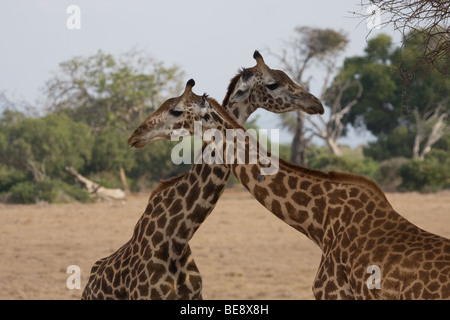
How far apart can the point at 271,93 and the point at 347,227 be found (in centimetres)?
144

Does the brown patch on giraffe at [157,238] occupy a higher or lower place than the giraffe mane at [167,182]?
lower

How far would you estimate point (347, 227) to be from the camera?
16.9 ft

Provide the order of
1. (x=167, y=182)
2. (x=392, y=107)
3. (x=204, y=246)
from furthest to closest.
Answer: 1. (x=392, y=107)
2. (x=204, y=246)
3. (x=167, y=182)

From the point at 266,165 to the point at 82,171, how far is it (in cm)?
3229

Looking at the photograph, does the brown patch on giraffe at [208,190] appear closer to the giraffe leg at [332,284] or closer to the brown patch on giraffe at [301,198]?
the brown patch on giraffe at [301,198]

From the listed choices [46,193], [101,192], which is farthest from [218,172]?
[101,192]

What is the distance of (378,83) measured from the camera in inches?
2024

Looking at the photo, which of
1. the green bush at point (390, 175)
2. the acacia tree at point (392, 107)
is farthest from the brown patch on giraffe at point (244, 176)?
the acacia tree at point (392, 107)

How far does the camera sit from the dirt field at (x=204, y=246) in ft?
48.2

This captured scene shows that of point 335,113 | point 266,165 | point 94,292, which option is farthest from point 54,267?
point 335,113

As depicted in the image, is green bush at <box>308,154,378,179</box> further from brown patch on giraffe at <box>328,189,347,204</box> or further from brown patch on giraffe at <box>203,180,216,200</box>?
brown patch on giraffe at <box>328,189,347,204</box>

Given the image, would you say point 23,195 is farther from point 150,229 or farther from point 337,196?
point 337,196

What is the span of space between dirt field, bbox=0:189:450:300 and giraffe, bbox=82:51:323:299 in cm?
801

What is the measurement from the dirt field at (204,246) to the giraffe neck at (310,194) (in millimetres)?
8512
